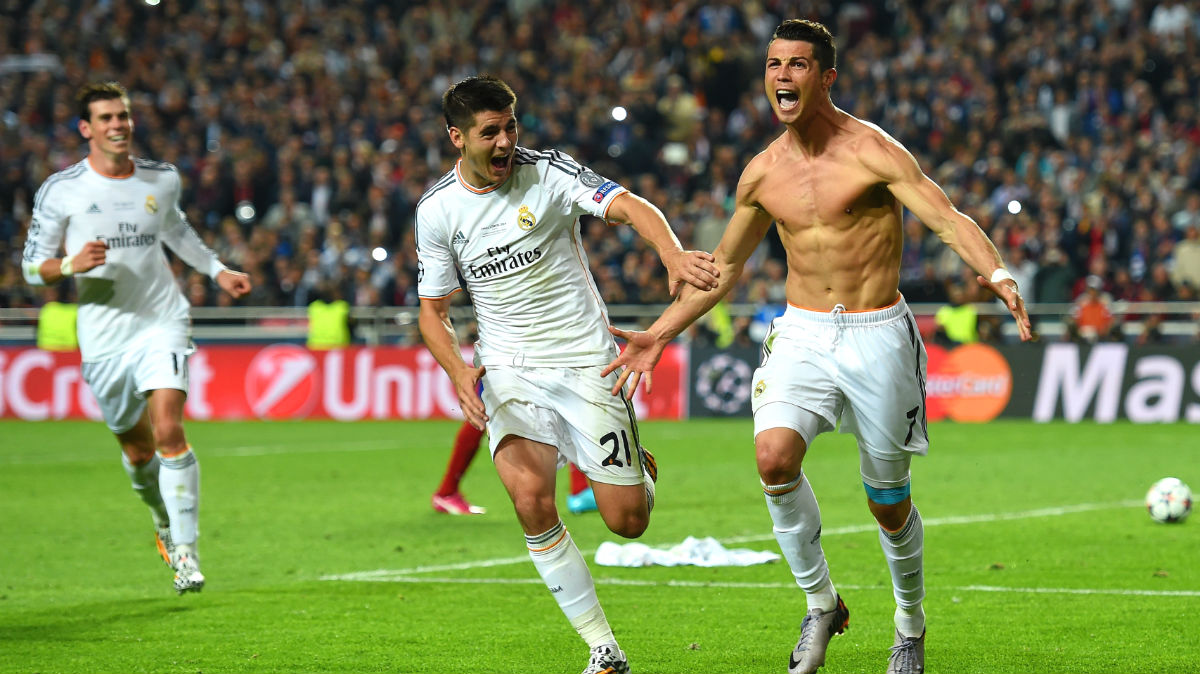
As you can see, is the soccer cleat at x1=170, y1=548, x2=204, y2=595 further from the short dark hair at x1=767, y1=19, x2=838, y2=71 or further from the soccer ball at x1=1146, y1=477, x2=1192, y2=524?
the soccer ball at x1=1146, y1=477, x2=1192, y2=524

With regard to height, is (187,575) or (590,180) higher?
(590,180)

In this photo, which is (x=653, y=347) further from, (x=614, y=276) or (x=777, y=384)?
(x=614, y=276)

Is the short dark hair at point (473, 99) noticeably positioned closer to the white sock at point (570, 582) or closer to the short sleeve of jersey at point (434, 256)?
the short sleeve of jersey at point (434, 256)

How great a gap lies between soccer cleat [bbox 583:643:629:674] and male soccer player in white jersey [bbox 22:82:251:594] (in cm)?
359

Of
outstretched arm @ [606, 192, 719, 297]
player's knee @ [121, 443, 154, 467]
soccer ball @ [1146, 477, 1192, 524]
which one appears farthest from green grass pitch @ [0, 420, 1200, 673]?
outstretched arm @ [606, 192, 719, 297]

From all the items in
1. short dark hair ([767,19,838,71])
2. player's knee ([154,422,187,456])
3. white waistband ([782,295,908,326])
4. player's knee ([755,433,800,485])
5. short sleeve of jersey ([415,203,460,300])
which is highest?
short dark hair ([767,19,838,71])

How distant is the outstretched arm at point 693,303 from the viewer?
6.05m

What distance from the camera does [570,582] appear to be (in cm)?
614

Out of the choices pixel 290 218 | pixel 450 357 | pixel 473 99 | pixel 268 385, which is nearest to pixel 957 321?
pixel 268 385

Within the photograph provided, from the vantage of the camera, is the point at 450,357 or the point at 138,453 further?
the point at 138,453

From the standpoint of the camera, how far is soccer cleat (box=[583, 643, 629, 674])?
588cm

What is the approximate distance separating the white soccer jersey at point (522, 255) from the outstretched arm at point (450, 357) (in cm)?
7

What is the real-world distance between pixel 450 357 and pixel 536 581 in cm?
281

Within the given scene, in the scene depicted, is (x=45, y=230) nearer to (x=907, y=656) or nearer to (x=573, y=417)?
(x=573, y=417)
